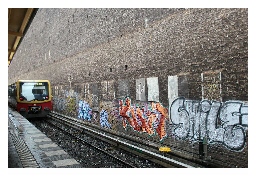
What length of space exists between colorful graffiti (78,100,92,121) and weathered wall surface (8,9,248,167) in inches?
2.0

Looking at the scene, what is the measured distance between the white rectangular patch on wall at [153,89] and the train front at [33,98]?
8.70 meters

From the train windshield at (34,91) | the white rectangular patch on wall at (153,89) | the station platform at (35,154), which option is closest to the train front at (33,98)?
the train windshield at (34,91)

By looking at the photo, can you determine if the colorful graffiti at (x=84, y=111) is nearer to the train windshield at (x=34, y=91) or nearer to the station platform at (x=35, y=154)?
the train windshield at (x=34, y=91)

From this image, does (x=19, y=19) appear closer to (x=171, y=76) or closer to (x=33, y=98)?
(x=171, y=76)

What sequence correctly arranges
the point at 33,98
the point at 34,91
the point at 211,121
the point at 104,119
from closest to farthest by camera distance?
the point at 211,121
the point at 104,119
the point at 33,98
the point at 34,91

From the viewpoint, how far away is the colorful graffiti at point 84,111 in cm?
1325

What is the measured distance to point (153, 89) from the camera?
26.5ft

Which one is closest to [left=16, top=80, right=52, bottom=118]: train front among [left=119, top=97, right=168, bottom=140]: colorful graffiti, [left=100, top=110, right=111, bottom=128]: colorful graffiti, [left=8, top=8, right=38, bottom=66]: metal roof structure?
[left=100, top=110, right=111, bottom=128]: colorful graffiti

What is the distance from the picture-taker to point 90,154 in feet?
26.3

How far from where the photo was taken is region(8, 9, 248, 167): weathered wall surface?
5.54 m

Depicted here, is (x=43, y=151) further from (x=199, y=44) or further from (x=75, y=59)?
(x=75, y=59)

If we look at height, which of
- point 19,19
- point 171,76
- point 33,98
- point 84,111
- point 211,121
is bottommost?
point 84,111

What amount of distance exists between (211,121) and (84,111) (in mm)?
9024

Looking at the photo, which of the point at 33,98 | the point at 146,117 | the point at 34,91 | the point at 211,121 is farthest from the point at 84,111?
the point at 211,121
